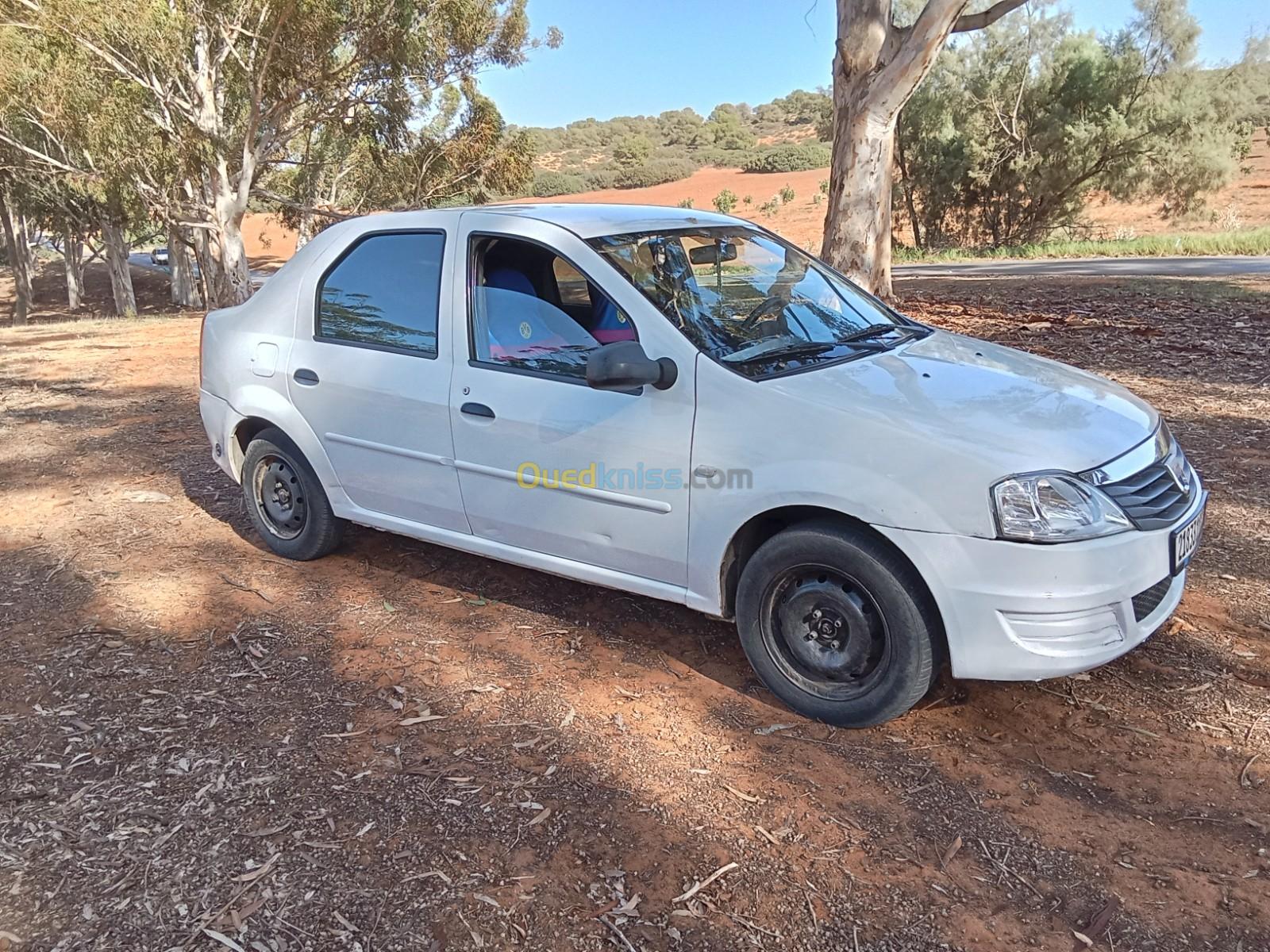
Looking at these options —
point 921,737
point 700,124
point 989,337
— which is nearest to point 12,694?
point 921,737

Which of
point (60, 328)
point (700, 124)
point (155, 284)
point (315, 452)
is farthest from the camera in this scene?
point (700, 124)

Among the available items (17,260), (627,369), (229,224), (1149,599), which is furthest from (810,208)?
(1149,599)

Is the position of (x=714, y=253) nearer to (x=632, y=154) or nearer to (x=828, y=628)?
(x=828, y=628)

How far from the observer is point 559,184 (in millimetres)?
63531

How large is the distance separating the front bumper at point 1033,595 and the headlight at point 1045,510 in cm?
4

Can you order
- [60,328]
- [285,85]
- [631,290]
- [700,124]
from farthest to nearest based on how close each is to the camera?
1. [700,124]
2. [285,85]
3. [60,328]
4. [631,290]

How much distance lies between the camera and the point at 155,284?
4809 cm

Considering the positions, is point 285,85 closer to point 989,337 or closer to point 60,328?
point 60,328

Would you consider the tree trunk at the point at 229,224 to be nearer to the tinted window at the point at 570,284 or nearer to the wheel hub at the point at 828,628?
the tinted window at the point at 570,284

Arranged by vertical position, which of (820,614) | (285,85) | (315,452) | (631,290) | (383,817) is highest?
(285,85)

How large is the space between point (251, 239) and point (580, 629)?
67297mm

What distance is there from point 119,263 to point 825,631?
35807mm

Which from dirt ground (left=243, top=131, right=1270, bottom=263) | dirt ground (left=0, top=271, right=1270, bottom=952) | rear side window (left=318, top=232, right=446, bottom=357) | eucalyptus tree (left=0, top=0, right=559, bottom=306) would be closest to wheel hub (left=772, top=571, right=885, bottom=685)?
dirt ground (left=0, top=271, right=1270, bottom=952)

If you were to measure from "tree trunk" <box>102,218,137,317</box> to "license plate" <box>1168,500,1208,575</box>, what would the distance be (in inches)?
1351
